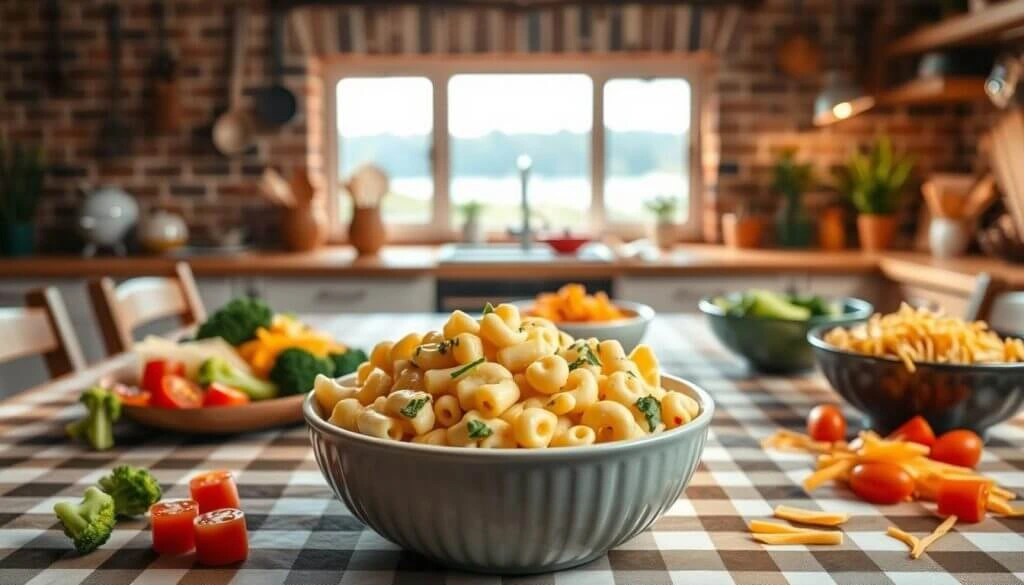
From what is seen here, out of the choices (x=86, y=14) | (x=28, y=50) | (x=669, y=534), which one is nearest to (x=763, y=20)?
(x=86, y=14)

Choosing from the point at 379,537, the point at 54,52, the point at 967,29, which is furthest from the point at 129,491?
the point at 54,52

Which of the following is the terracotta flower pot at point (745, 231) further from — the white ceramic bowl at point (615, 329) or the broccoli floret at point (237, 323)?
the broccoli floret at point (237, 323)

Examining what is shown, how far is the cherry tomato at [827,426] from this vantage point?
1.21 meters

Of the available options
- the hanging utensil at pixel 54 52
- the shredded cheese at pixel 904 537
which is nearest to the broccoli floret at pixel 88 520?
the shredded cheese at pixel 904 537

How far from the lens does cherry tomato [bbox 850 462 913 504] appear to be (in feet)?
3.26

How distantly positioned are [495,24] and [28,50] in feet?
6.22

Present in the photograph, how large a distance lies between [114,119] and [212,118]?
0.40 metres

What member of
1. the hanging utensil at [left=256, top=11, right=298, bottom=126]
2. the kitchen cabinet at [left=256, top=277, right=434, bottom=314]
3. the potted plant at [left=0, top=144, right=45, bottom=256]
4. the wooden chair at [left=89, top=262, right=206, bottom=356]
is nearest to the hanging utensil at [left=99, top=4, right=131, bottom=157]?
the potted plant at [left=0, top=144, right=45, bottom=256]

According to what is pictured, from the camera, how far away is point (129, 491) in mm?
937

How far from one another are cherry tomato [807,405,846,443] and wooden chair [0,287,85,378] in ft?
4.14

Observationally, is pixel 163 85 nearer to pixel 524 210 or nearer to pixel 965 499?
pixel 524 210

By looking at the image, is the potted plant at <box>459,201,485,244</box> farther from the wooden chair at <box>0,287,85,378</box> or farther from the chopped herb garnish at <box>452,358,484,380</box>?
the chopped herb garnish at <box>452,358,484,380</box>

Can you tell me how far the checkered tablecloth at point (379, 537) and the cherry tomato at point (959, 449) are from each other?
3 centimetres

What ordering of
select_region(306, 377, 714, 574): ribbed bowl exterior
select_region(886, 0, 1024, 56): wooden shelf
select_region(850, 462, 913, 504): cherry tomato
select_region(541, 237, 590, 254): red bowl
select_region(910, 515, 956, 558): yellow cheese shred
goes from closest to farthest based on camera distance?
select_region(306, 377, 714, 574): ribbed bowl exterior
select_region(910, 515, 956, 558): yellow cheese shred
select_region(850, 462, 913, 504): cherry tomato
select_region(886, 0, 1024, 56): wooden shelf
select_region(541, 237, 590, 254): red bowl
